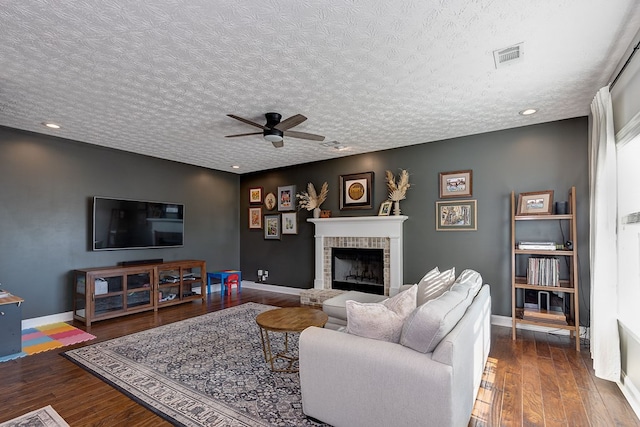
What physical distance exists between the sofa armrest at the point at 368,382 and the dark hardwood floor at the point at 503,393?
0.75 meters

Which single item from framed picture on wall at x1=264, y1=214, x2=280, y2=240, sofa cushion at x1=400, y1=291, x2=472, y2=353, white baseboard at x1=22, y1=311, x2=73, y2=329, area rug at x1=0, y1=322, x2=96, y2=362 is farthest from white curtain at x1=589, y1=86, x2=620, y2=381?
white baseboard at x1=22, y1=311, x2=73, y2=329

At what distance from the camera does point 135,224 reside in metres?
5.21

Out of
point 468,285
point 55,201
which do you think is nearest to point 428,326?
point 468,285

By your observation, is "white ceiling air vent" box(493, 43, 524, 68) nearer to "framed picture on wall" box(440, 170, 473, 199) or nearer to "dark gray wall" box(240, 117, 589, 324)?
"dark gray wall" box(240, 117, 589, 324)

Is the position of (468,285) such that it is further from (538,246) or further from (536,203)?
(536,203)

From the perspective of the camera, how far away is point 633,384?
2.39m

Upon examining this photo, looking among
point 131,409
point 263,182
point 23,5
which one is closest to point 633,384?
point 131,409

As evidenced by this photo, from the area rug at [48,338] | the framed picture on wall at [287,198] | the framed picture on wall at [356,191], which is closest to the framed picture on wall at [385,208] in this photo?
the framed picture on wall at [356,191]

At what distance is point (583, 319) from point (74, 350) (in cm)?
564

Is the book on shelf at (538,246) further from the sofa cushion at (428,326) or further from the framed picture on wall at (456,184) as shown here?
the sofa cushion at (428,326)

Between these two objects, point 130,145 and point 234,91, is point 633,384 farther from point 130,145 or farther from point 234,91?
point 130,145

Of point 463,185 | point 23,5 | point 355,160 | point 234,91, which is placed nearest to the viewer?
point 23,5

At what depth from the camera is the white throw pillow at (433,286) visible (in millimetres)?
2994

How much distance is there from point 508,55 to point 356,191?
10.9 ft
